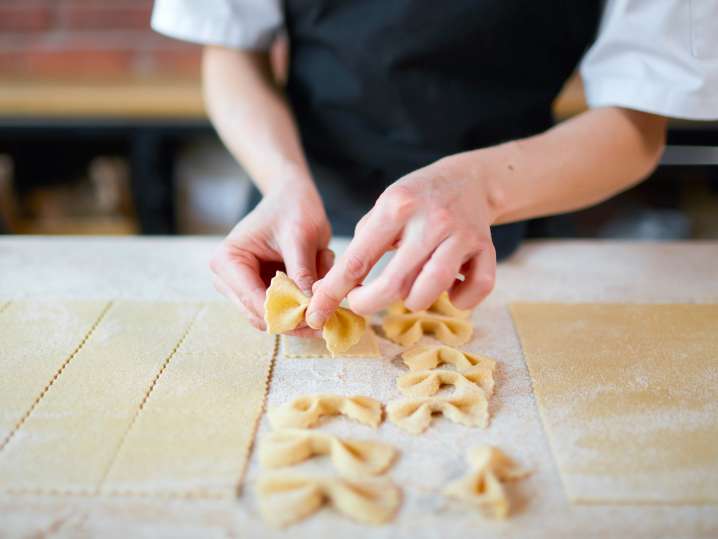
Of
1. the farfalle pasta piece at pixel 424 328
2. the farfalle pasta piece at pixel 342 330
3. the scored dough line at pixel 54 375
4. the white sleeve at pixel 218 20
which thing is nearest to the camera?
the scored dough line at pixel 54 375

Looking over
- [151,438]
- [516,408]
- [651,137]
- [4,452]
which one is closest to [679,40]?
[651,137]

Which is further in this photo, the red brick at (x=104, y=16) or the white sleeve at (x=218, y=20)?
the red brick at (x=104, y=16)

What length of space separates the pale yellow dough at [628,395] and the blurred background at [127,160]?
115cm

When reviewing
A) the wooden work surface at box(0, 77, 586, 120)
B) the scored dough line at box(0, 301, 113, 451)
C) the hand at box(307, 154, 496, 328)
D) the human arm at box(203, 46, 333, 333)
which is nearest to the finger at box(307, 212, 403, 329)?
the hand at box(307, 154, 496, 328)

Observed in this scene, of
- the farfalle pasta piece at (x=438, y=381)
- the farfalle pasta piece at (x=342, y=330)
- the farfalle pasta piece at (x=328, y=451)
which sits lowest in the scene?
the farfalle pasta piece at (x=438, y=381)

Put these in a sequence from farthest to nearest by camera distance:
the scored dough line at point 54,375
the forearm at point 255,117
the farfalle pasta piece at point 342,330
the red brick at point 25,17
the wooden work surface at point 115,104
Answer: the red brick at point 25,17 < the wooden work surface at point 115,104 < the forearm at point 255,117 < the farfalle pasta piece at point 342,330 < the scored dough line at point 54,375

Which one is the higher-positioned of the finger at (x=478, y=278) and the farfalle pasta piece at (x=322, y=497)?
the finger at (x=478, y=278)

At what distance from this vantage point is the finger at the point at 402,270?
736 mm

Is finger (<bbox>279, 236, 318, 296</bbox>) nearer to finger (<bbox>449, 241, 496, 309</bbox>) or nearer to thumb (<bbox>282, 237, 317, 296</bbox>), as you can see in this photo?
thumb (<bbox>282, 237, 317, 296</bbox>)

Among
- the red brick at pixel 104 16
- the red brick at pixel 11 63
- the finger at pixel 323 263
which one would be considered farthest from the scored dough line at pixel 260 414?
the red brick at pixel 11 63

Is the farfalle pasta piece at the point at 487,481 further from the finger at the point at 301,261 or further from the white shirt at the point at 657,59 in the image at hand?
the white shirt at the point at 657,59

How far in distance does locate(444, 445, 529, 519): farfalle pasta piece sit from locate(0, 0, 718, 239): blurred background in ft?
5.00

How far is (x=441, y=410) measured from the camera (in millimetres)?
770

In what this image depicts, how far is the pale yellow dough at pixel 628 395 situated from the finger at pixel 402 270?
0.22 m
